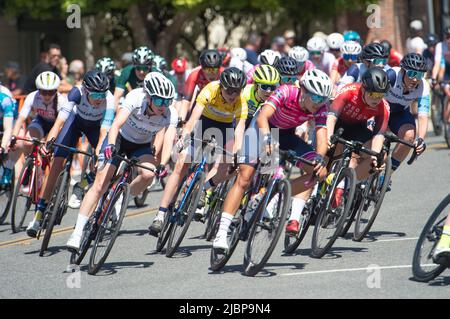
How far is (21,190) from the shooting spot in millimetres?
13258

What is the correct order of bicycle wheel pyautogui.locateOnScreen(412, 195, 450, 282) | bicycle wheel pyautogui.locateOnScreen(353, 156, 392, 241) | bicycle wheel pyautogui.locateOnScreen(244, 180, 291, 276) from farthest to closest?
1. bicycle wheel pyautogui.locateOnScreen(353, 156, 392, 241)
2. bicycle wheel pyautogui.locateOnScreen(244, 180, 291, 276)
3. bicycle wheel pyautogui.locateOnScreen(412, 195, 450, 282)

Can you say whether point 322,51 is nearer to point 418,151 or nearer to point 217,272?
point 418,151

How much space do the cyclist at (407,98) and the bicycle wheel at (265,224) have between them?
2623 millimetres

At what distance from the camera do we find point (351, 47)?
16.6 meters

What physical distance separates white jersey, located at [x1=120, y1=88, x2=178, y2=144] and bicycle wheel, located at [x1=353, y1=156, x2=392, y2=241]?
1990mm

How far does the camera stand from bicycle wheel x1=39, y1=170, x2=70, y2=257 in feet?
37.4

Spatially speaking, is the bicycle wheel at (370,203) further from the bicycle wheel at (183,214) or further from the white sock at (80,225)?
the white sock at (80,225)

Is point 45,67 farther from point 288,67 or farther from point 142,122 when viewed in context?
point 142,122

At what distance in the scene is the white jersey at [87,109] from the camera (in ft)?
40.1

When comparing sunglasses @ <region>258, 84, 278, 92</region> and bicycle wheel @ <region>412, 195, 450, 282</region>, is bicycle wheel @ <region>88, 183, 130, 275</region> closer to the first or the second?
sunglasses @ <region>258, 84, 278, 92</region>

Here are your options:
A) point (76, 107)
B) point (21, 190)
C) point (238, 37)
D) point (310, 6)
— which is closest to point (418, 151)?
point (76, 107)

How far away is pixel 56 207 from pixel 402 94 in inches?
156

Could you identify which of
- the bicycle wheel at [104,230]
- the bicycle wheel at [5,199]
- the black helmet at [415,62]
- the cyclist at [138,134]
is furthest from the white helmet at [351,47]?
the bicycle wheel at [104,230]

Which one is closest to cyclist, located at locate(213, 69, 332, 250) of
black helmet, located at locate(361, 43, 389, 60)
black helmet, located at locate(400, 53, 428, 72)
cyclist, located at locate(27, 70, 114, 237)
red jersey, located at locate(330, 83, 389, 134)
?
red jersey, located at locate(330, 83, 389, 134)
